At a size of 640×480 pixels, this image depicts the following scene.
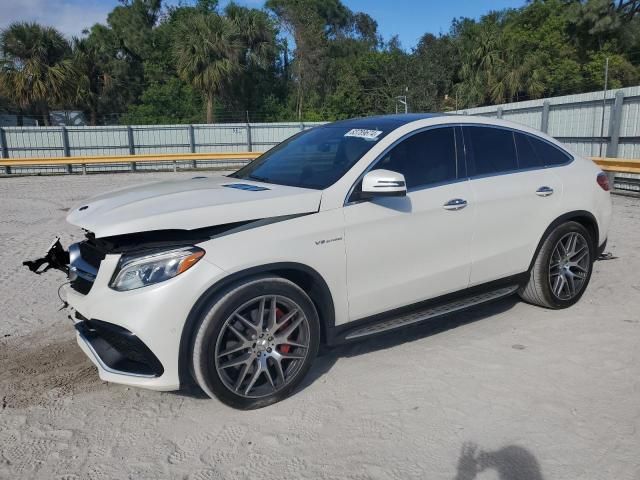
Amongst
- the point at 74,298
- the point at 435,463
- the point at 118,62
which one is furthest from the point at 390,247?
the point at 118,62

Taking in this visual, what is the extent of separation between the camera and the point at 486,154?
4.31 meters

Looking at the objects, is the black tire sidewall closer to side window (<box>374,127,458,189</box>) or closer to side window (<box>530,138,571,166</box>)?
side window (<box>530,138,571,166</box>)

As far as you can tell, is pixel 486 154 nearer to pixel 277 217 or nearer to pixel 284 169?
pixel 284 169

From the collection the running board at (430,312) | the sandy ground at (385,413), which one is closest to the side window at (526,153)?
the running board at (430,312)

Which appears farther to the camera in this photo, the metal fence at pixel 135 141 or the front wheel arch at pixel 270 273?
the metal fence at pixel 135 141

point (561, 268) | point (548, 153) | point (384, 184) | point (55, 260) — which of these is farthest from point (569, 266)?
point (55, 260)

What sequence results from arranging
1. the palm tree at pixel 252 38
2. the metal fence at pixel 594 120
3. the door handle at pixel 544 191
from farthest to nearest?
the palm tree at pixel 252 38 < the metal fence at pixel 594 120 < the door handle at pixel 544 191

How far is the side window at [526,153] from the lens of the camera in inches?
179

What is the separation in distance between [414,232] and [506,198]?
3.31ft

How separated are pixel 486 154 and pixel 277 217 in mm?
1970

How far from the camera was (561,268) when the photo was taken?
4777mm

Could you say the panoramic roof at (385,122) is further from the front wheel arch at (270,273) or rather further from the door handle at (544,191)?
the front wheel arch at (270,273)

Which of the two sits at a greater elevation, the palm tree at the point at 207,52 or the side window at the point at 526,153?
the palm tree at the point at 207,52

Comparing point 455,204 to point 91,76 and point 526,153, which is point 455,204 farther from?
point 91,76
